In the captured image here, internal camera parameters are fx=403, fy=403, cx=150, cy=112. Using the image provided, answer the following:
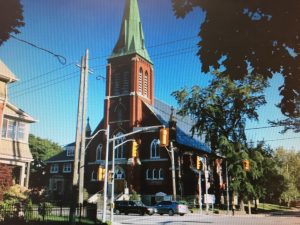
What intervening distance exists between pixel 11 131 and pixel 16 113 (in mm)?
1379

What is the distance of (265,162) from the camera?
47.9 metres

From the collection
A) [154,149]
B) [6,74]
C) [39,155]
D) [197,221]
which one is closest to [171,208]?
[197,221]

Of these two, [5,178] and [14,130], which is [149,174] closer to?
[14,130]

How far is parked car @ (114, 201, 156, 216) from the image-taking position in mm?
36531

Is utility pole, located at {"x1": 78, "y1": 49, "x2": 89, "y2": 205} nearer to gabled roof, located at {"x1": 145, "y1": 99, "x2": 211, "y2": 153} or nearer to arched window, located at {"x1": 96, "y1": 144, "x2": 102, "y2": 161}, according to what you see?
gabled roof, located at {"x1": 145, "y1": 99, "x2": 211, "y2": 153}

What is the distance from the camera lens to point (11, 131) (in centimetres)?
2738

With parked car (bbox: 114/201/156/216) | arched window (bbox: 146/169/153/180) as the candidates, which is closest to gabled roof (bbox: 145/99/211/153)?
arched window (bbox: 146/169/153/180)

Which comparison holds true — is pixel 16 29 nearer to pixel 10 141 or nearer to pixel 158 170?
pixel 10 141

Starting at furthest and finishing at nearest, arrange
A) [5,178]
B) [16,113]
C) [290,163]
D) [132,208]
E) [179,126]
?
[290,163] < [179,126] < [132,208] < [16,113] < [5,178]

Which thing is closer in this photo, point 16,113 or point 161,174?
point 16,113

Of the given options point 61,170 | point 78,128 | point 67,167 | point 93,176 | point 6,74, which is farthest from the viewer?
point 61,170

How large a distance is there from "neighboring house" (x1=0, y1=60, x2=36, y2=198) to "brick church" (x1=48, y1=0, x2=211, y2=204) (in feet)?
81.5

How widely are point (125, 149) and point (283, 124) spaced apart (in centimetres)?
3044

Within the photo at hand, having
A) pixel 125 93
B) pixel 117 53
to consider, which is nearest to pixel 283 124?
pixel 125 93
